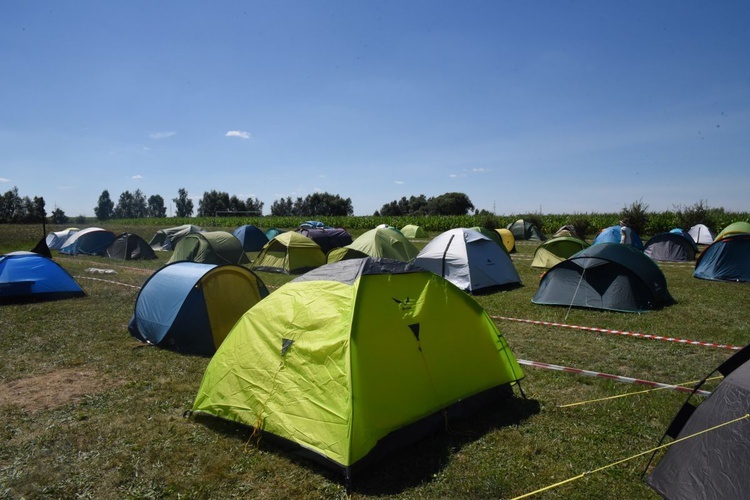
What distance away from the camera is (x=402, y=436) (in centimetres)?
461

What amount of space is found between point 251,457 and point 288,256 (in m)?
14.3

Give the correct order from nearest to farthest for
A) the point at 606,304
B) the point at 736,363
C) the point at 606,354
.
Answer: the point at 736,363, the point at 606,354, the point at 606,304

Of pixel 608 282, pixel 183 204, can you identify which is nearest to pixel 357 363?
pixel 608 282

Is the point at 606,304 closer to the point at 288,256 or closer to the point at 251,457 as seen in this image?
the point at 251,457

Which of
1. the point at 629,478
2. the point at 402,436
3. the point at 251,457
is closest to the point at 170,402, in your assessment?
the point at 251,457

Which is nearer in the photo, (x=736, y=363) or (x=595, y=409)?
(x=736, y=363)

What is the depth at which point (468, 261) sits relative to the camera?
1342 centimetres

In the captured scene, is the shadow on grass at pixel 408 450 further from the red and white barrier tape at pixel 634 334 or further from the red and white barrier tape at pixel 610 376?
the red and white barrier tape at pixel 634 334

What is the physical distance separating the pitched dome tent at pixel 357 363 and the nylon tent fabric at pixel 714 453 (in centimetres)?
207

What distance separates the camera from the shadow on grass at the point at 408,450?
4.17 metres

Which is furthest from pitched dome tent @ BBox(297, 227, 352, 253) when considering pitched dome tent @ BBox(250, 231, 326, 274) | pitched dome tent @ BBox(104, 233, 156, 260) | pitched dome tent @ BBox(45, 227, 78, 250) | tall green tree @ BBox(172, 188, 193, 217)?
tall green tree @ BBox(172, 188, 193, 217)

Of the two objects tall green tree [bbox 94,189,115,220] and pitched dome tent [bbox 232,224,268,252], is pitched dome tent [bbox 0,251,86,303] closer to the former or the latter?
Answer: pitched dome tent [bbox 232,224,268,252]

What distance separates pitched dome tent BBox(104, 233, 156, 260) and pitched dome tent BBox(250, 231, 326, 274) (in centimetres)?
756

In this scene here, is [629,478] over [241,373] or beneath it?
beneath
